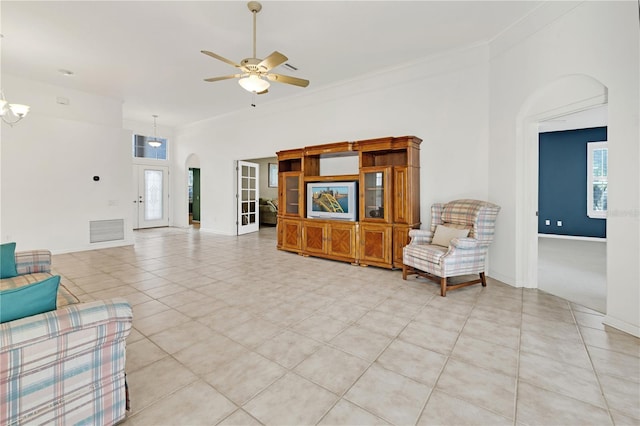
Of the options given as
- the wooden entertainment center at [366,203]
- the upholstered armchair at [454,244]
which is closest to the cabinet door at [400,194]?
the wooden entertainment center at [366,203]

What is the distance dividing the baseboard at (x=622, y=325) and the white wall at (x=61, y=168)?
26.5 feet

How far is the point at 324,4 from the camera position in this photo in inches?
129

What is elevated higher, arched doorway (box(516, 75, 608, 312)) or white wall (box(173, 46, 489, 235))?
white wall (box(173, 46, 489, 235))

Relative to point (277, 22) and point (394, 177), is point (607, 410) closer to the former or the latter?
point (394, 177)

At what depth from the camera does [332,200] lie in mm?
5191

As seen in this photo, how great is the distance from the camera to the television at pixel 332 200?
4.95 m

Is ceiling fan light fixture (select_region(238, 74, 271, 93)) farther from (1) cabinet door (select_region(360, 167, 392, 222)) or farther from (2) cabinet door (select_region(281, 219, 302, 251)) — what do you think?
(2) cabinet door (select_region(281, 219, 302, 251))

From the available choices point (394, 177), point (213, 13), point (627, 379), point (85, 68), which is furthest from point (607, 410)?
point (85, 68)

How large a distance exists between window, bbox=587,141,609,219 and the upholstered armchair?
5.55m

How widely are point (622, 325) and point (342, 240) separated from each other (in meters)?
3.37

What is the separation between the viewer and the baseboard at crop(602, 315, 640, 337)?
2.47 meters

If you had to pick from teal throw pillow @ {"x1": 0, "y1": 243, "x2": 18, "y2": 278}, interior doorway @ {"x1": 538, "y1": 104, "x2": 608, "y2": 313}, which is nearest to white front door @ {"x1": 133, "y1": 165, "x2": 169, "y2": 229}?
teal throw pillow @ {"x1": 0, "y1": 243, "x2": 18, "y2": 278}

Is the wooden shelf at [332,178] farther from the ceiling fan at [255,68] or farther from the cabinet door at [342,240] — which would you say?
the ceiling fan at [255,68]

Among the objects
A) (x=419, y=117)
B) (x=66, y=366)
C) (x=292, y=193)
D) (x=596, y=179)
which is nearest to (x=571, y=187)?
(x=596, y=179)
